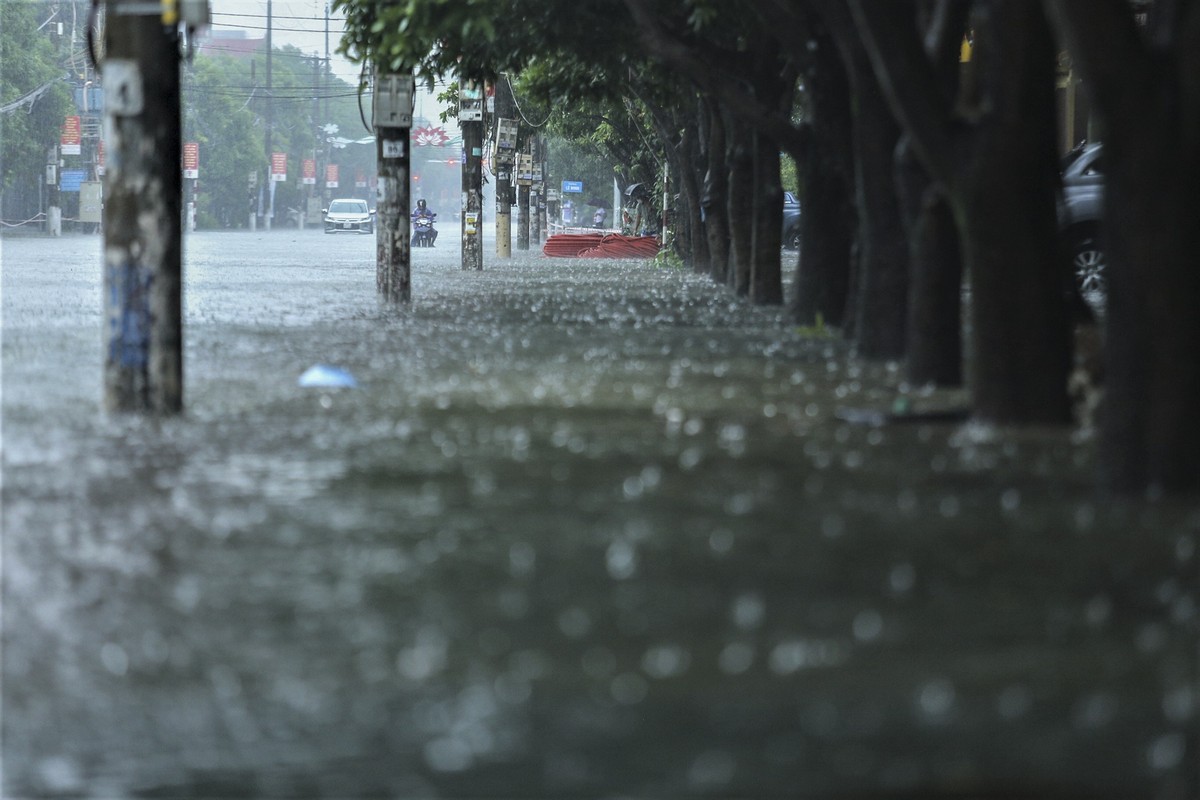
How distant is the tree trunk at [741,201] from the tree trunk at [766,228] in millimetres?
1631

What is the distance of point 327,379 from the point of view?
550 inches

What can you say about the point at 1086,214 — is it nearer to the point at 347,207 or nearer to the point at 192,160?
the point at 192,160

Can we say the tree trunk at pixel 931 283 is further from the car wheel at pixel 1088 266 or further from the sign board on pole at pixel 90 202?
the sign board on pole at pixel 90 202

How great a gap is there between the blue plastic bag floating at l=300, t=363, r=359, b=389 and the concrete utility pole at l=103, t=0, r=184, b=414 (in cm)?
195

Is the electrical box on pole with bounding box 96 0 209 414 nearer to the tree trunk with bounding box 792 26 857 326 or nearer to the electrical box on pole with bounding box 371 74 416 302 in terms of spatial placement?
the tree trunk with bounding box 792 26 857 326

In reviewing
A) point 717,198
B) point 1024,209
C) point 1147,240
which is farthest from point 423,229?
point 1147,240

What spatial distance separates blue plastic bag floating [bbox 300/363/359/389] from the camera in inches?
542

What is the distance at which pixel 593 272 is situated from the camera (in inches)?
1635

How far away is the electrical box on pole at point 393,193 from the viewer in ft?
82.4

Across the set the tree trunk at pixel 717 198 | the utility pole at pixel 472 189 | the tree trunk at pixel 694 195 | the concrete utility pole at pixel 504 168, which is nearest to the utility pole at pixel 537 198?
the concrete utility pole at pixel 504 168

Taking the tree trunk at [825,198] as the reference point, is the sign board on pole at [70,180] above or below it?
above

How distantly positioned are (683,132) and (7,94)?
4929 cm

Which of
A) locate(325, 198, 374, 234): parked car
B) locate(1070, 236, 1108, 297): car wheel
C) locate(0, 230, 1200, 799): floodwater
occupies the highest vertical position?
locate(325, 198, 374, 234): parked car

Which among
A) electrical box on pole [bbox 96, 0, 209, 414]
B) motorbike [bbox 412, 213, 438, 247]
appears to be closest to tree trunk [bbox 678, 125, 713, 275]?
electrical box on pole [bbox 96, 0, 209, 414]
